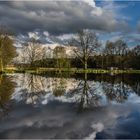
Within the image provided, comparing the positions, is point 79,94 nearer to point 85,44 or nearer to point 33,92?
point 33,92

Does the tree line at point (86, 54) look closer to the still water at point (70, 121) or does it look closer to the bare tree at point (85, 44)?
the bare tree at point (85, 44)

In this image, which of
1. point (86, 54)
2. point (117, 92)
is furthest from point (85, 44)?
point (117, 92)

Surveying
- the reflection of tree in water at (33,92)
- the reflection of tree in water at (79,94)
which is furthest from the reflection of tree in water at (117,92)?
the reflection of tree in water at (33,92)

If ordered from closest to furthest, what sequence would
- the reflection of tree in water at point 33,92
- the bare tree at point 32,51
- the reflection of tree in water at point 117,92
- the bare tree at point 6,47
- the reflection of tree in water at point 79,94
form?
the reflection of tree in water at point 79,94
the reflection of tree in water at point 33,92
the reflection of tree in water at point 117,92
the bare tree at point 6,47
the bare tree at point 32,51

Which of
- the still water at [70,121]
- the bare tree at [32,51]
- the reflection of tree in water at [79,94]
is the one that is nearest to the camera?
the still water at [70,121]

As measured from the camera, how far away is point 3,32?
76812 mm

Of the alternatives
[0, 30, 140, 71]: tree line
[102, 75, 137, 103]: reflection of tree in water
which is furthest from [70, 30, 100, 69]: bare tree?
[102, 75, 137, 103]: reflection of tree in water

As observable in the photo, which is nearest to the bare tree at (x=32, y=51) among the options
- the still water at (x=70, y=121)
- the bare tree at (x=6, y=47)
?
the bare tree at (x=6, y=47)

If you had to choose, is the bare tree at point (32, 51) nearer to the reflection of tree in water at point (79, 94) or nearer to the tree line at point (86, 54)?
the tree line at point (86, 54)

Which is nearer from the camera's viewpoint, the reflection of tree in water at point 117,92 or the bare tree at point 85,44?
the reflection of tree in water at point 117,92

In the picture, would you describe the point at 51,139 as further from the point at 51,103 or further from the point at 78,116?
the point at 51,103

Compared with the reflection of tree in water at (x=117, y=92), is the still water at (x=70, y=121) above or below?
above

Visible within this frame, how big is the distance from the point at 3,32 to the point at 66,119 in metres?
65.0

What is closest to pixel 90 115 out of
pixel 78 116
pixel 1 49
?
pixel 78 116
